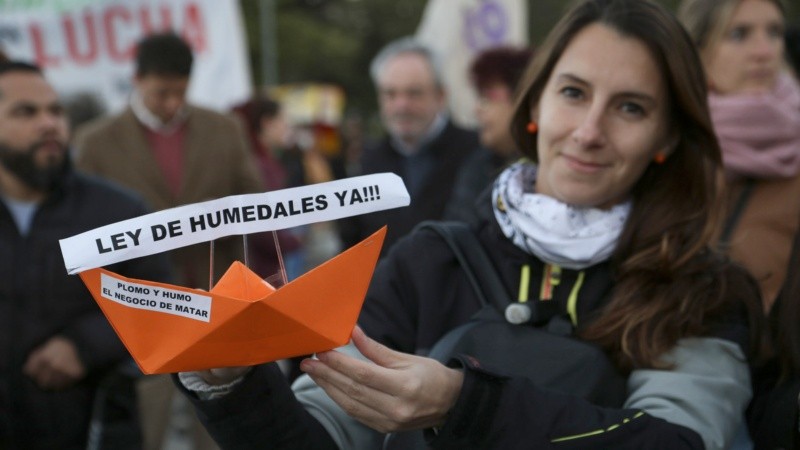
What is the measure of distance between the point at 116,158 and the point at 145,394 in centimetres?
131

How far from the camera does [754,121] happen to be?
12.1ft

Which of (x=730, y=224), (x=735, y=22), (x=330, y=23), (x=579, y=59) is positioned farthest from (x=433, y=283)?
(x=330, y=23)

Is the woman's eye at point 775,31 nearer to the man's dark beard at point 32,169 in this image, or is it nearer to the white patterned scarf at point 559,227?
the white patterned scarf at point 559,227

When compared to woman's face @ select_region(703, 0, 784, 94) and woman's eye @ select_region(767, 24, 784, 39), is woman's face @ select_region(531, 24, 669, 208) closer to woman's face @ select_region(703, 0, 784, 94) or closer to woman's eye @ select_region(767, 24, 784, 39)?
woman's face @ select_region(703, 0, 784, 94)

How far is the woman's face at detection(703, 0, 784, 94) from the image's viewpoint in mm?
3715

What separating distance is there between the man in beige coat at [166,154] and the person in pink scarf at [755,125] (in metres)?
2.90

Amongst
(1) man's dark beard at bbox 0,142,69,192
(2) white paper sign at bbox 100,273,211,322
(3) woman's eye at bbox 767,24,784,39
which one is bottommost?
(1) man's dark beard at bbox 0,142,69,192

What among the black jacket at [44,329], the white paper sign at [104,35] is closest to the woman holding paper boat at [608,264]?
the black jacket at [44,329]

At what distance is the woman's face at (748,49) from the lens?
146 inches

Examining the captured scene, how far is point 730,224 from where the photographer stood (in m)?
3.40

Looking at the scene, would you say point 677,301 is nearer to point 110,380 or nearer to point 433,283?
point 433,283

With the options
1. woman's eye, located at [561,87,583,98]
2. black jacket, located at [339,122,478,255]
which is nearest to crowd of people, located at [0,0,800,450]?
woman's eye, located at [561,87,583,98]

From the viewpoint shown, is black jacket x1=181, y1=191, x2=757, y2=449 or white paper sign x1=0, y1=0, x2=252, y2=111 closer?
black jacket x1=181, y1=191, x2=757, y2=449

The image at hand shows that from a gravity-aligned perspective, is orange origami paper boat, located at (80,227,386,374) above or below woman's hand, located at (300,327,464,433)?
above
